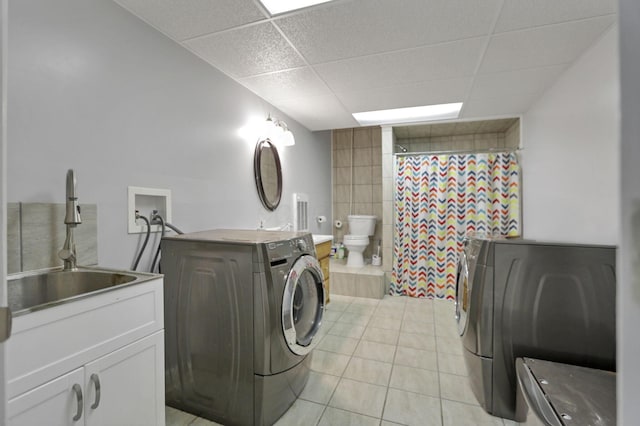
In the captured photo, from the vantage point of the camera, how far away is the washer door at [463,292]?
1.73 meters

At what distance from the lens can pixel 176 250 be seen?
1.59 metres

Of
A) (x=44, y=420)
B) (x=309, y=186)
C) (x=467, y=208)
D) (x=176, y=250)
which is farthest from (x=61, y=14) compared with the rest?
(x=467, y=208)

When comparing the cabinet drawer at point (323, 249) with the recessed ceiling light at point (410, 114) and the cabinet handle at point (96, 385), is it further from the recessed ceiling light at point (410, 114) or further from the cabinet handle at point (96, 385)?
the cabinet handle at point (96, 385)

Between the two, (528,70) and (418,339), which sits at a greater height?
(528,70)

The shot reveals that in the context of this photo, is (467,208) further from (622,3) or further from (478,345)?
(622,3)

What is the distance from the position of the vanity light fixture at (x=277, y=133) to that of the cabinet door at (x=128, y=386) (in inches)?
81.9

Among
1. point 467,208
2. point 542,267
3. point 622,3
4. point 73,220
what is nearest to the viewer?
point 622,3

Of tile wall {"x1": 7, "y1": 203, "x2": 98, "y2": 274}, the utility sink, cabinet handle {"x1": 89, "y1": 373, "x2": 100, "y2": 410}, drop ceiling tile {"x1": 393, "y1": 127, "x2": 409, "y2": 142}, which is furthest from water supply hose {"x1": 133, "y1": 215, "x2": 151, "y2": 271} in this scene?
drop ceiling tile {"x1": 393, "y1": 127, "x2": 409, "y2": 142}

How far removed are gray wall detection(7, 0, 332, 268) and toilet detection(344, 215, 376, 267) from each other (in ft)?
5.86

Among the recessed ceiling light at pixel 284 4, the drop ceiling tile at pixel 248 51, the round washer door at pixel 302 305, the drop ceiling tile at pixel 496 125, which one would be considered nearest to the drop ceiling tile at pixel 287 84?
the drop ceiling tile at pixel 248 51

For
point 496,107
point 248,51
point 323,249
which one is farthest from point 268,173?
point 496,107

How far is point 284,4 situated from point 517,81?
6.58 feet

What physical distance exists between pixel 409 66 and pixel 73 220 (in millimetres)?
2226

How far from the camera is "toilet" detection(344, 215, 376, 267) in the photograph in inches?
149
